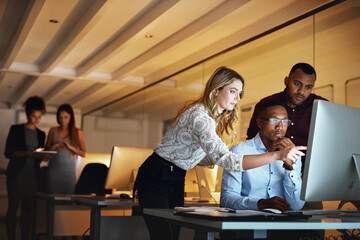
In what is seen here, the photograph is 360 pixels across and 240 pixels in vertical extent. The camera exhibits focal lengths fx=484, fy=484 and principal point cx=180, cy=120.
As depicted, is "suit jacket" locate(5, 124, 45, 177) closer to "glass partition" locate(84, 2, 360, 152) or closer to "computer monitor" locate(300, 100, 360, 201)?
"glass partition" locate(84, 2, 360, 152)

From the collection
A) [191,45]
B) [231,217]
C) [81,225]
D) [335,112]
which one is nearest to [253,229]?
[231,217]

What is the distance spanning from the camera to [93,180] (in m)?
5.45

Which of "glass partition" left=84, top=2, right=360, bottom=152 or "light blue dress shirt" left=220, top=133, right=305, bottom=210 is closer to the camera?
"light blue dress shirt" left=220, top=133, right=305, bottom=210

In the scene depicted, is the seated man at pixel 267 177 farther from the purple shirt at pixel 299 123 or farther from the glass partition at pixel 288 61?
the purple shirt at pixel 299 123

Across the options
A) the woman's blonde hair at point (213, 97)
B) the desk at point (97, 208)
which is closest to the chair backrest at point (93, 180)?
the desk at point (97, 208)

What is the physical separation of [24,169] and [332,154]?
14.4 ft

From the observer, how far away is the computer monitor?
180 cm

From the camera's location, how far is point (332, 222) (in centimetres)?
172

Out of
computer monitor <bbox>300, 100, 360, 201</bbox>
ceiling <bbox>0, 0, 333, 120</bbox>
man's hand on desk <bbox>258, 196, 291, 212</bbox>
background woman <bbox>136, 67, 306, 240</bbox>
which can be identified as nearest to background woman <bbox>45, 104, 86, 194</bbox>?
ceiling <bbox>0, 0, 333, 120</bbox>

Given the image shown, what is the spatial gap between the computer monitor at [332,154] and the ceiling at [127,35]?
2.98 meters

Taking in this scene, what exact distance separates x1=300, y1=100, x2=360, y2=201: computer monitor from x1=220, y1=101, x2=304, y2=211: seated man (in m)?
0.51

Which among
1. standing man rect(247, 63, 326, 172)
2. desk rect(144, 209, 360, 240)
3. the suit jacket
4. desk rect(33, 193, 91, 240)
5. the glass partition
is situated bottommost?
desk rect(33, 193, 91, 240)

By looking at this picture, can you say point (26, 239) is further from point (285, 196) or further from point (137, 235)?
point (285, 196)

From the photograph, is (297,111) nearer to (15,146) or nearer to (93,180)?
(93,180)
